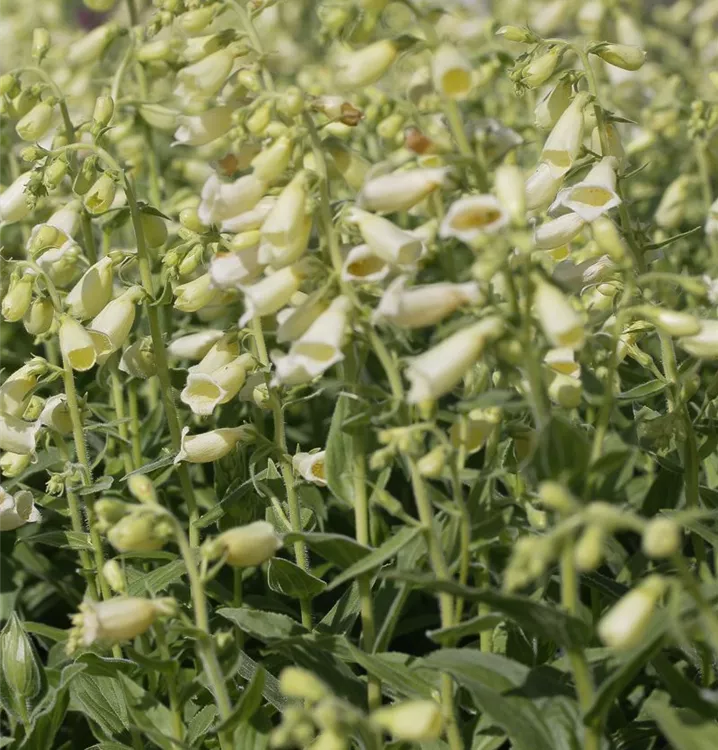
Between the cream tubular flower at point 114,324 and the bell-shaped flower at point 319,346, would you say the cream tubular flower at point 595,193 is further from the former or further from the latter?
the cream tubular flower at point 114,324

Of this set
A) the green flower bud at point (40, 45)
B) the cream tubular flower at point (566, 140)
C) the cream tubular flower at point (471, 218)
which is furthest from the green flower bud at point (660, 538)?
the green flower bud at point (40, 45)

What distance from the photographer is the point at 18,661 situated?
7.04 feet

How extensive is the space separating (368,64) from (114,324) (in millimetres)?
832

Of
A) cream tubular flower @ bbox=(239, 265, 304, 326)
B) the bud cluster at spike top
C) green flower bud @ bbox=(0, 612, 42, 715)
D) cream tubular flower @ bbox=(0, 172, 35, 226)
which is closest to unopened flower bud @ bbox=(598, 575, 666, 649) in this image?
the bud cluster at spike top

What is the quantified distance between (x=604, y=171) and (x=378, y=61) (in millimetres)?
589

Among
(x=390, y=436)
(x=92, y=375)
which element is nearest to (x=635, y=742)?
(x=390, y=436)

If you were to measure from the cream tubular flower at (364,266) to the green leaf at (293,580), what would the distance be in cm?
59

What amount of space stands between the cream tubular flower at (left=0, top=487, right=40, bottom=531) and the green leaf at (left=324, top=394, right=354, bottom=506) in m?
0.72

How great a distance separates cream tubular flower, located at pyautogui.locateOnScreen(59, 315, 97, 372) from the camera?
2221 mm

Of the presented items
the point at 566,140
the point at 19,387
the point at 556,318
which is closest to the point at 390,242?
the point at 556,318

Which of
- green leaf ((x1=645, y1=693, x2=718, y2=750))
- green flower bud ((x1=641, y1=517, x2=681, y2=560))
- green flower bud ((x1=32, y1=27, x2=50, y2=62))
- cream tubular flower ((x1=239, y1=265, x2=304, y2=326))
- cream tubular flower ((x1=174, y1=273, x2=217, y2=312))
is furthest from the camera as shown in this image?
green flower bud ((x1=32, y1=27, x2=50, y2=62))

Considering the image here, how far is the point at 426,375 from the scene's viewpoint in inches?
60.2

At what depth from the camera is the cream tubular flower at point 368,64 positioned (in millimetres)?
1751

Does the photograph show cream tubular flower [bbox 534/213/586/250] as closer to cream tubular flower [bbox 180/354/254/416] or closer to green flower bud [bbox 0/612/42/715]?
cream tubular flower [bbox 180/354/254/416]
